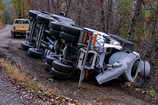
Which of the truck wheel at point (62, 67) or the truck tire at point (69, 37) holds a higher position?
the truck tire at point (69, 37)

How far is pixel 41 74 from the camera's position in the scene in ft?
29.0

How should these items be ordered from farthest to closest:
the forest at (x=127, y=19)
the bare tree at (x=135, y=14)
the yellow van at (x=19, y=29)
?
the yellow van at (x=19, y=29)
the bare tree at (x=135, y=14)
the forest at (x=127, y=19)

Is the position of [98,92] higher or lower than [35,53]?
lower

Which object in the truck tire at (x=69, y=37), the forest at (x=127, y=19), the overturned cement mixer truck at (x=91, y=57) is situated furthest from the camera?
the forest at (x=127, y=19)

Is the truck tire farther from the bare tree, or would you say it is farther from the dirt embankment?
the bare tree

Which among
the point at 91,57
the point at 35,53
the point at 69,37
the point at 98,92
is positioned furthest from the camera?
the point at 35,53

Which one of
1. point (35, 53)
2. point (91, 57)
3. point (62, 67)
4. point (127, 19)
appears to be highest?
point (127, 19)

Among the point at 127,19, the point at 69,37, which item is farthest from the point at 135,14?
the point at 69,37

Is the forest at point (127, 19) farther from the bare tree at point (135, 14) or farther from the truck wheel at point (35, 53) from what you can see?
the truck wheel at point (35, 53)

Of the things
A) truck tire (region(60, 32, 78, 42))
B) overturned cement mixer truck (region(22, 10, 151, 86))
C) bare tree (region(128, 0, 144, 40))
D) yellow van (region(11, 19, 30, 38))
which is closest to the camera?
overturned cement mixer truck (region(22, 10, 151, 86))

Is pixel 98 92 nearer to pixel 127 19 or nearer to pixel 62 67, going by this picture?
pixel 62 67

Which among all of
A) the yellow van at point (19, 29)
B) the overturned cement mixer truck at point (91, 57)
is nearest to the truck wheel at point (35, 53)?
the overturned cement mixer truck at point (91, 57)

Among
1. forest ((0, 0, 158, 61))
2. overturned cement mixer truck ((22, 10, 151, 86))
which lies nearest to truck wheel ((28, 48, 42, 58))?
overturned cement mixer truck ((22, 10, 151, 86))

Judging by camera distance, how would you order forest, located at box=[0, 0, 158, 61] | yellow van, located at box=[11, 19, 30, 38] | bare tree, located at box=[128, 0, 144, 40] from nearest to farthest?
forest, located at box=[0, 0, 158, 61]
bare tree, located at box=[128, 0, 144, 40]
yellow van, located at box=[11, 19, 30, 38]
